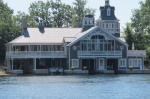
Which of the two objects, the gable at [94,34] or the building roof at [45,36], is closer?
the gable at [94,34]

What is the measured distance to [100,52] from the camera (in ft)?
295

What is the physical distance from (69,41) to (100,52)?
4984mm

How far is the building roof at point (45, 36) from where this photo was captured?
91250 mm

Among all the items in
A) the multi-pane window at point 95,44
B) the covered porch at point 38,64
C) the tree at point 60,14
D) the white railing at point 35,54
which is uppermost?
the tree at point 60,14

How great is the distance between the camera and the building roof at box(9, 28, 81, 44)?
9125 centimetres

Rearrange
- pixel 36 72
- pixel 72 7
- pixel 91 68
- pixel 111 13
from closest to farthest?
pixel 36 72 < pixel 91 68 < pixel 111 13 < pixel 72 7

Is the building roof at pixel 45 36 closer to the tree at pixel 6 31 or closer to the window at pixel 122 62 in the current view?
the window at pixel 122 62

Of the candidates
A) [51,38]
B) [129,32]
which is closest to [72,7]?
[129,32]

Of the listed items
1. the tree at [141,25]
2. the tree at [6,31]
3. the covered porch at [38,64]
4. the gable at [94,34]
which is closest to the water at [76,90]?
the gable at [94,34]

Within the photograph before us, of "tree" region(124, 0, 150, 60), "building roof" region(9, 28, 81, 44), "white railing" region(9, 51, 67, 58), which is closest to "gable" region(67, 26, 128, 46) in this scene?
"building roof" region(9, 28, 81, 44)

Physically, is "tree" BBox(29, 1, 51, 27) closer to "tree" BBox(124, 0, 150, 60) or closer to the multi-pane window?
"tree" BBox(124, 0, 150, 60)

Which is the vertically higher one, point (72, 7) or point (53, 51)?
point (72, 7)

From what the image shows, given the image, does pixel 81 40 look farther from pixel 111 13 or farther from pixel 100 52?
pixel 111 13

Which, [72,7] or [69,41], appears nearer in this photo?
[69,41]
